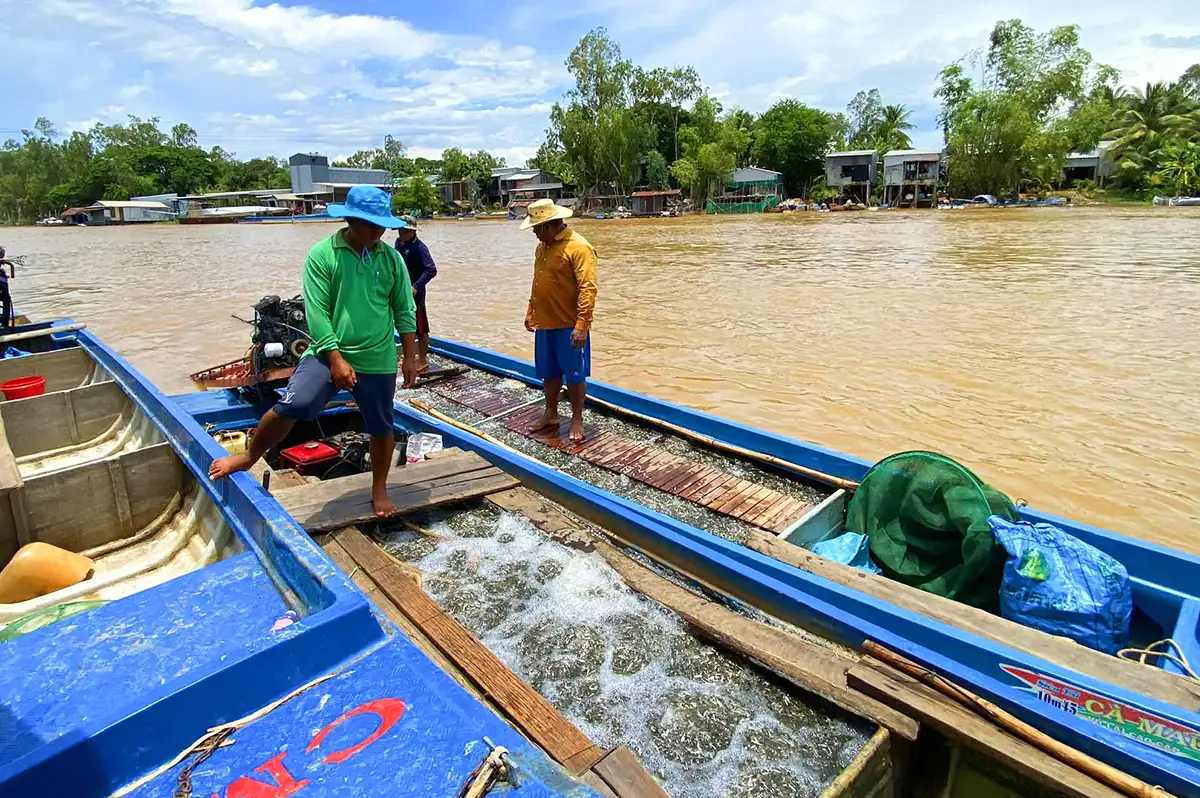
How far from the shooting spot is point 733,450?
4734 millimetres

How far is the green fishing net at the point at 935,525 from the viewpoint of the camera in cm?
309

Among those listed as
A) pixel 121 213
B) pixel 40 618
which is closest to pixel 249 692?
pixel 40 618

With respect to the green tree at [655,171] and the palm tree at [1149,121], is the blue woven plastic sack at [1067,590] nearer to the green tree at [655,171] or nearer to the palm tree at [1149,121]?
the palm tree at [1149,121]

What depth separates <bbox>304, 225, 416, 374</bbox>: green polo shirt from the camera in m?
3.12

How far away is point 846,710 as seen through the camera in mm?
2346

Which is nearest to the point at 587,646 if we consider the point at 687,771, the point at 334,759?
the point at 687,771

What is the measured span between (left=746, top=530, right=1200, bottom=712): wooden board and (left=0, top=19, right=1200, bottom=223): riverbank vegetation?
163 ft

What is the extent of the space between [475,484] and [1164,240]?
2611 centimetres

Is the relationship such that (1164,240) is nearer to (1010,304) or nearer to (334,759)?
(1010,304)

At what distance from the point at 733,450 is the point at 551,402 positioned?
1492 mm

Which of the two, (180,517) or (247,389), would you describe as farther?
(247,389)

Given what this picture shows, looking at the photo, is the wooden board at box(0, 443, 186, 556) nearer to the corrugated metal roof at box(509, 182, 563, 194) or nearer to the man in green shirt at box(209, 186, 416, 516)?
the man in green shirt at box(209, 186, 416, 516)

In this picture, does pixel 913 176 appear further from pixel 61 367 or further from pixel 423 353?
pixel 61 367

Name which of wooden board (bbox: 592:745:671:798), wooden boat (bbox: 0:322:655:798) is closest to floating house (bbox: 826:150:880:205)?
wooden boat (bbox: 0:322:655:798)
